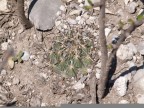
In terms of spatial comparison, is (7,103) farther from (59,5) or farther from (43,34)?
(59,5)

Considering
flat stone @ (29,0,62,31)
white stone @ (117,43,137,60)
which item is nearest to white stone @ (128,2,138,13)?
white stone @ (117,43,137,60)

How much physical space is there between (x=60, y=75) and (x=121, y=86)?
1.55 ft

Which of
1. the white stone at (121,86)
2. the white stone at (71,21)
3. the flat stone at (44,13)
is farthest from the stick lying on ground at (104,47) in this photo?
the flat stone at (44,13)

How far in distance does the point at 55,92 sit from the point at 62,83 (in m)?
0.09

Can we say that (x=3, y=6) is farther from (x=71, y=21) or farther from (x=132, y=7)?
(x=132, y=7)

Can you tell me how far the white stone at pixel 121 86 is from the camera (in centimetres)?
258

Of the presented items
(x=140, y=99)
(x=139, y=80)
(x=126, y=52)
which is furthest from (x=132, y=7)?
(x=140, y=99)

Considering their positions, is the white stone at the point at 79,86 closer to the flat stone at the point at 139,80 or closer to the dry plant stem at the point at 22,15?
the flat stone at the point at 139,80

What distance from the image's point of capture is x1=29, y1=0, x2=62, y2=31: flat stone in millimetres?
2865

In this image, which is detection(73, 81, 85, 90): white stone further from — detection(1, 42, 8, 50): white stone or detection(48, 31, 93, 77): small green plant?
detection(1, 42, 8, 50): white stone

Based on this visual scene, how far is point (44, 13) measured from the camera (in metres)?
2.90

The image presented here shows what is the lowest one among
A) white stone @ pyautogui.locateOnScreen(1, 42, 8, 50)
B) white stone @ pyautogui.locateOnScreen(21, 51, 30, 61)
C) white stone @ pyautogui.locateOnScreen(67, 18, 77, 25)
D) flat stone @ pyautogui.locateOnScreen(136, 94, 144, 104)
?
flat stone @ pyautogui.locateOnScreen(136, 94, 144, 104)

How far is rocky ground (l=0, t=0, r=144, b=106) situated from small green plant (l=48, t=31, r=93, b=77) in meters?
0.04

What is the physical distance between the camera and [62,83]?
8.74 ft
